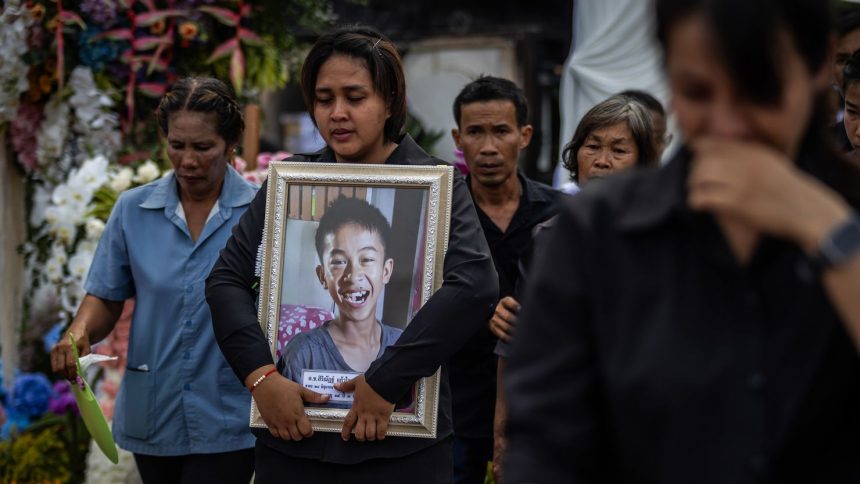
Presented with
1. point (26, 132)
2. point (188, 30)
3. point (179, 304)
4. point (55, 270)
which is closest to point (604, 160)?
point (179, 304)

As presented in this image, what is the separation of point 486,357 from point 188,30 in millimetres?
2789

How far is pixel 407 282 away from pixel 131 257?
1.25 m

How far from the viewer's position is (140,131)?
21.3 ft

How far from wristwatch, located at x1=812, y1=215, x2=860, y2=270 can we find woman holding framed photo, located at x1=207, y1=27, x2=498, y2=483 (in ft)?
5.76

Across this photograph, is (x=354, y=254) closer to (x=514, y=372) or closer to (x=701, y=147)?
(x=514, y=372)

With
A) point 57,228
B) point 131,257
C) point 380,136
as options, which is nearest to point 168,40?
point 57,228

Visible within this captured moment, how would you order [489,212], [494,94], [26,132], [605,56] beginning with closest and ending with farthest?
[489,212] < [494,94] < [26,132] < [605,56]

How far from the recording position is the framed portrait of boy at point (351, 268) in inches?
129

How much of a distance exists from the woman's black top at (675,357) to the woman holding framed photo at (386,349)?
4.78ft

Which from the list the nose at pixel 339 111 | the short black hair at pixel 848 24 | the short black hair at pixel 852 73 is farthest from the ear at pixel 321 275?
the short black hair at pixel 848 24

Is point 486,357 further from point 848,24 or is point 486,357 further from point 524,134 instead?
point 848,24

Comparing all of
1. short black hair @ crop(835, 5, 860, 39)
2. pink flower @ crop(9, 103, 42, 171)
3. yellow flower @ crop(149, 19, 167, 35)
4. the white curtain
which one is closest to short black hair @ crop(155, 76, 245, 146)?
yellow flower @ crop(149, 19, 167, 35)

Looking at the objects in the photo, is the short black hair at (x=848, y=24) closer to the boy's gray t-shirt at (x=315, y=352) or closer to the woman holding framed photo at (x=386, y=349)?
the woman holding framed photo at (x=386, y=349)

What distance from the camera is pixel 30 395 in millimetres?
6590
